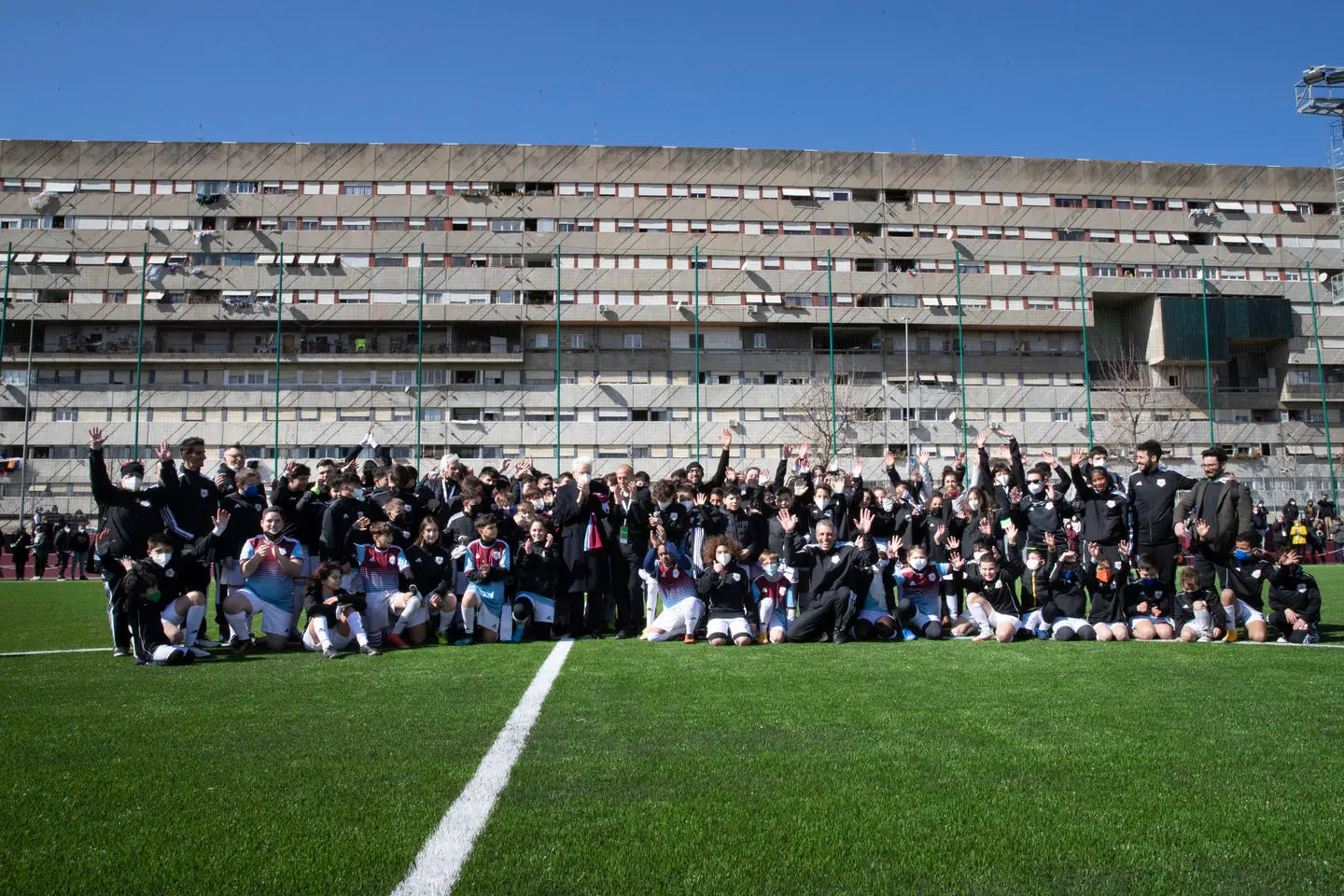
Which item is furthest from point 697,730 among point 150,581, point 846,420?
point 846,420

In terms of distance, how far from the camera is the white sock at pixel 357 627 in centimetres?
955

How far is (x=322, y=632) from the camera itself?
31.1 feet

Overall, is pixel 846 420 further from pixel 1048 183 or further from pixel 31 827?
pixel 31 827

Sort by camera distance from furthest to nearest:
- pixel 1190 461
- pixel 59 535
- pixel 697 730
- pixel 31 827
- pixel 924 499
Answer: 1. pixel 1190 461
2. pixel 59 535
3. pixel 924 499
4. pixel 697 730
5. pixel 31 827

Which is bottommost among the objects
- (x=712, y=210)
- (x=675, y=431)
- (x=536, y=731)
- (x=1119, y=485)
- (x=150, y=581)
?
(x=536, y=731)

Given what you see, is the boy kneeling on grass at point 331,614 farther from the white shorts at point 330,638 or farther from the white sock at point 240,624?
the white sock at point 240,624

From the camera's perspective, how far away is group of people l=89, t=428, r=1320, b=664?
9.84 metres

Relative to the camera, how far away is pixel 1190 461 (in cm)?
4775

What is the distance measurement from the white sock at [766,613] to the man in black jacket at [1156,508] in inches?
160

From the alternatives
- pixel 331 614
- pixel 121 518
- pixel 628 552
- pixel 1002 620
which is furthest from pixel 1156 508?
pixel 121 518

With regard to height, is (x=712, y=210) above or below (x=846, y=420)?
above

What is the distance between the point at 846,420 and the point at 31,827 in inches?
1802

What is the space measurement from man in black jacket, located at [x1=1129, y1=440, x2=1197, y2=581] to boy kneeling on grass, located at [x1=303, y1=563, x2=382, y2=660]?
26.9 ft

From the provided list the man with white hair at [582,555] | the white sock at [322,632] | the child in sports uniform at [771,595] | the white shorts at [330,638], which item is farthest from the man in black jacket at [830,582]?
the white sock at [322,632]
